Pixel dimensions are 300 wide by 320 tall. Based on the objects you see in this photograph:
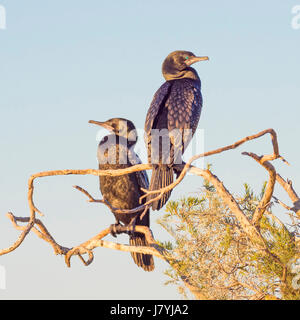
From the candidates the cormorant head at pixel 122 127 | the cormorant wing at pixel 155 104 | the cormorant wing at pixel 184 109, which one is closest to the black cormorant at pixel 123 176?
the cormorant head at pixel 122 127

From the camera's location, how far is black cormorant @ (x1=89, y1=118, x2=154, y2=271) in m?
7.21

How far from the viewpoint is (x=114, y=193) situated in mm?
7371

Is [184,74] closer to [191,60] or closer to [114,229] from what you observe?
[191,60]

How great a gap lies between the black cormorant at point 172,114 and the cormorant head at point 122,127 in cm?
38

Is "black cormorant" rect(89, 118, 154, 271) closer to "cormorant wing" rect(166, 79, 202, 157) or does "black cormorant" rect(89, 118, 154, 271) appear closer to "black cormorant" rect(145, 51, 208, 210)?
"black cormorant" rect(145, 51, 208, 210)

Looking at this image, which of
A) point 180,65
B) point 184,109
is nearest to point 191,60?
point 180,65

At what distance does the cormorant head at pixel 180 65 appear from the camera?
754 centimetres

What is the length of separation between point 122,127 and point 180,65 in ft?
4.06

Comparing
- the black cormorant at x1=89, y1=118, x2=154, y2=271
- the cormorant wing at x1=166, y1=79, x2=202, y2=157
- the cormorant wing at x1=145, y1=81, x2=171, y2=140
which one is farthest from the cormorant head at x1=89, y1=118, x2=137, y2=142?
the cormorant wing at x1=166, y1=79, x2=202, y2=157

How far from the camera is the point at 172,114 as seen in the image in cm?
686

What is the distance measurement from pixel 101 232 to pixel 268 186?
236cm

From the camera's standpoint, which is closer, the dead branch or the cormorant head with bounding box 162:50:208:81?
the dead branch
